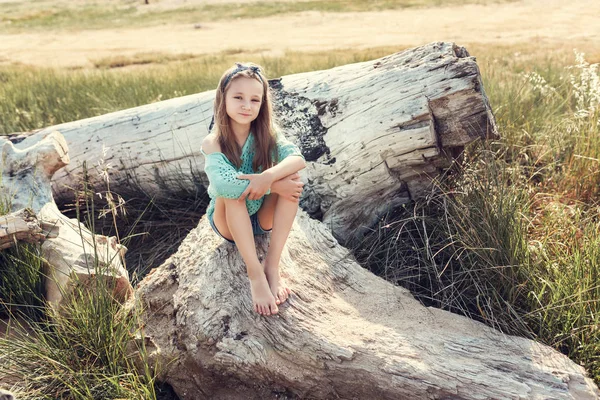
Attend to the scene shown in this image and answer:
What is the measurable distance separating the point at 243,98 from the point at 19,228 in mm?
1413

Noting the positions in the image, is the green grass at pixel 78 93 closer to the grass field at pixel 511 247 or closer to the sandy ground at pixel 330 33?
the grass field at pixel 511 247

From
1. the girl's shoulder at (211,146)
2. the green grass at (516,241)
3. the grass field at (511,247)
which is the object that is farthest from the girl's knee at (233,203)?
the green grass at (516,241)

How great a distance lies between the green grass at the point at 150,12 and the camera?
100ft

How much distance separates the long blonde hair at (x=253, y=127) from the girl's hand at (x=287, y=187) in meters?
0.24

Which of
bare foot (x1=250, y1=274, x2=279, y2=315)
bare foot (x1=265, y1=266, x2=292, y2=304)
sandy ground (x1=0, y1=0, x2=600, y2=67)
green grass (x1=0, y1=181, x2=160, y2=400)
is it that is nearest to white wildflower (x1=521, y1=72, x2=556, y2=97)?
bare foot (x1=265, y1=266, x2=292, y2=304)

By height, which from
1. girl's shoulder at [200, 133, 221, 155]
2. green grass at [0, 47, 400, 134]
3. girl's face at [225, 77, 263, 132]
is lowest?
green grass at [0, 47, 400, 134]

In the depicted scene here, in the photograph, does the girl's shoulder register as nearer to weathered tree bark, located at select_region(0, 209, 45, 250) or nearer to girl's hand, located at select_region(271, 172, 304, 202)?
girl's hand, located at select_region(271, 172, 304, 202)

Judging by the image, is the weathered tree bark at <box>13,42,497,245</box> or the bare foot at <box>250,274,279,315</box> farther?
the weathered tree bark at <box>13,42,497,245</box>

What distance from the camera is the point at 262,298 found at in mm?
2793

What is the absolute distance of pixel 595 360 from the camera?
2789mm

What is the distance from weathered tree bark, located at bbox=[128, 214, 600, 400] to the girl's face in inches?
28.5

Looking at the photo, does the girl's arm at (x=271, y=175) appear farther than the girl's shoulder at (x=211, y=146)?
No

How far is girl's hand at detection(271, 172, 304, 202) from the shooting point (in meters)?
2.94

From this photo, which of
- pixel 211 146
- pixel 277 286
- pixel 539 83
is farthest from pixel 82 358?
pixel 539 83
